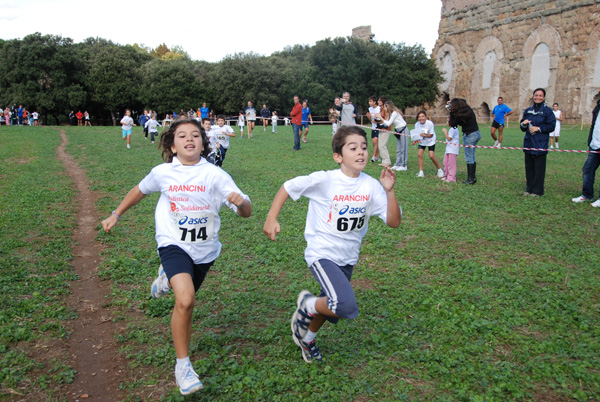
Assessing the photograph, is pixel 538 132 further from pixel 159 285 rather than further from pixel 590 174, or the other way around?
pixel 159 285

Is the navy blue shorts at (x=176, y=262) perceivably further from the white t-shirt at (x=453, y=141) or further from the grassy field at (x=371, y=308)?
the white t-shirt at (x=453, y=141)

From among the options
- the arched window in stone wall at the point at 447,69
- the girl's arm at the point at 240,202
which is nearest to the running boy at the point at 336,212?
the girl's arm at the point at 240,202

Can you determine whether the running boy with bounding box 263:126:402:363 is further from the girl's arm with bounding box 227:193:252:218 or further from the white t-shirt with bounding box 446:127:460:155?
the white t-shirt with bounding box 446:127:460:155

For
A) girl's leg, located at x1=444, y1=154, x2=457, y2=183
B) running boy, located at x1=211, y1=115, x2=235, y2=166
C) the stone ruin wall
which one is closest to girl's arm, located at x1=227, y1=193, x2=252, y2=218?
running boy, located at x1=211, y1=115, x2=235, y2=166

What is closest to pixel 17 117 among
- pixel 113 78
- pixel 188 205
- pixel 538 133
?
pixel 113 78

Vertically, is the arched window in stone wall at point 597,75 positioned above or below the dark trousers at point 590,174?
above

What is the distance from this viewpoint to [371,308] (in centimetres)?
475

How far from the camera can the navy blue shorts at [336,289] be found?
342 cm

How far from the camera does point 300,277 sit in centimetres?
555

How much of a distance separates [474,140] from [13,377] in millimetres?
10522

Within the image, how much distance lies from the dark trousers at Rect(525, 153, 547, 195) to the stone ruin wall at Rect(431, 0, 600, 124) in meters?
31.1

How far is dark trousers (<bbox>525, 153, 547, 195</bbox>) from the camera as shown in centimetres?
991

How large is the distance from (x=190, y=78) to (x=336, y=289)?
51844mm

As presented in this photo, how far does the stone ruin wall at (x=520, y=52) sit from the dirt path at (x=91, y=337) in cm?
3941
